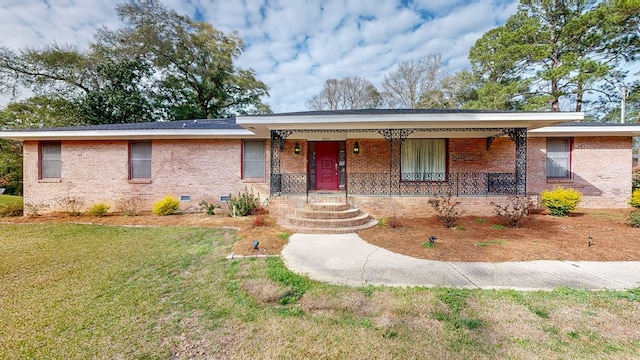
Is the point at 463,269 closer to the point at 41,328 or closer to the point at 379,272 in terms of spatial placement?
the point at 379,272

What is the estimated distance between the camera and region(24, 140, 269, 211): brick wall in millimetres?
8930

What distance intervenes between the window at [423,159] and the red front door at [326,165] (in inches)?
103

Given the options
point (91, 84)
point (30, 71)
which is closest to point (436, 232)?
point (91, 84)

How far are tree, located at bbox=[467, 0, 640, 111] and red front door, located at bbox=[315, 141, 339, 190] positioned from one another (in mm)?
13678

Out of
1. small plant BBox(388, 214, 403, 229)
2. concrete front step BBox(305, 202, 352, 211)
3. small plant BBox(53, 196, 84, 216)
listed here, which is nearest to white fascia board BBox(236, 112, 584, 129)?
concrete front step BBox(305, 202, 352, 211)

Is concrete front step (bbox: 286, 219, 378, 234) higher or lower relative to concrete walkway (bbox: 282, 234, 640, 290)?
higher

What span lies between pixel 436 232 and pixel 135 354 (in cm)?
601

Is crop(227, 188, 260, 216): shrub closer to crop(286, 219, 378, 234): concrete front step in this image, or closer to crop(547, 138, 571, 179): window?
crop(286, 219, 378, 234): concrete front step

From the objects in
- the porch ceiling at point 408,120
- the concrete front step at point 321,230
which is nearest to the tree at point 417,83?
the porch ceiling at point 408,120

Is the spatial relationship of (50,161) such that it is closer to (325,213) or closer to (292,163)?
(292,163)

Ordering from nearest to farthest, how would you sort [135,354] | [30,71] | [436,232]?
[135,354] → [436,232] → [30,71]

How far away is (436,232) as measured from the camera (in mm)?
6000

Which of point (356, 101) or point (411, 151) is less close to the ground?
point (356, 101)

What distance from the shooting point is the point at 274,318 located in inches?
101
